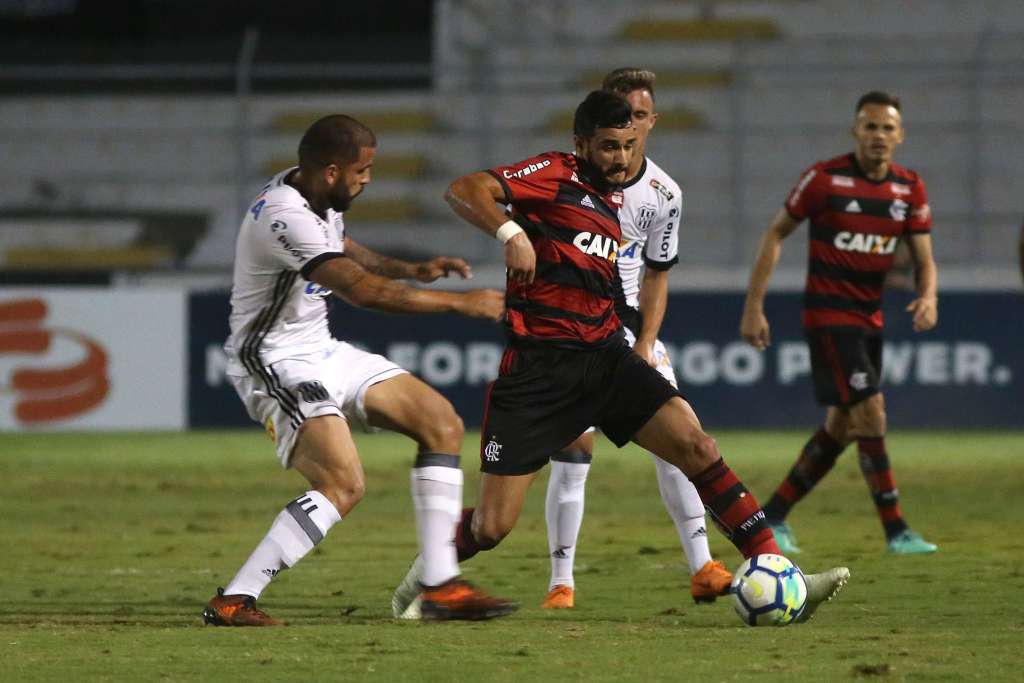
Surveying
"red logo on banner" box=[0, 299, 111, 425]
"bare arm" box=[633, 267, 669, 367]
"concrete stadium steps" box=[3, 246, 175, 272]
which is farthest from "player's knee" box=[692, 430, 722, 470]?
"concrete stadium steps" box=[3, 246, 175, 272]

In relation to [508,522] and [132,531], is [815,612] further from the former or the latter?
[132,531]

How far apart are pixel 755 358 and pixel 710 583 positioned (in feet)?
34.9

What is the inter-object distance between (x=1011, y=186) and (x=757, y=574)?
14760 mm

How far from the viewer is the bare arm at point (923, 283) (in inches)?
351

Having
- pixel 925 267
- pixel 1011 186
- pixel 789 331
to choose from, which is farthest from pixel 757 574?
pixel 1011 186

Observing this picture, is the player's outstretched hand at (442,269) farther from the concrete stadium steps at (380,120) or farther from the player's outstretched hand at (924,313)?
the concrete stadium steps at (380,120)

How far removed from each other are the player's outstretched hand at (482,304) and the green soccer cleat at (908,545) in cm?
354

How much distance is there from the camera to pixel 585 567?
27.2 ft

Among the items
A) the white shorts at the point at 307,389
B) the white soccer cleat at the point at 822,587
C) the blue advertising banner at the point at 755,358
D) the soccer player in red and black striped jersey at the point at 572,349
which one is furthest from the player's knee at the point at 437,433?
the blue advertising banner at the point at 755,358

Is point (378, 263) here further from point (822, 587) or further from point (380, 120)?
point (380, 120)

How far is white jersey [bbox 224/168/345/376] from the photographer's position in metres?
6.32

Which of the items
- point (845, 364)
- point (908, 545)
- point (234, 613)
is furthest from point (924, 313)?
point (234, 613)

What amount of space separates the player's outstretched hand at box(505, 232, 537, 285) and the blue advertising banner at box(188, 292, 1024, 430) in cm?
1111

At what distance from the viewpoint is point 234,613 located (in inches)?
243
